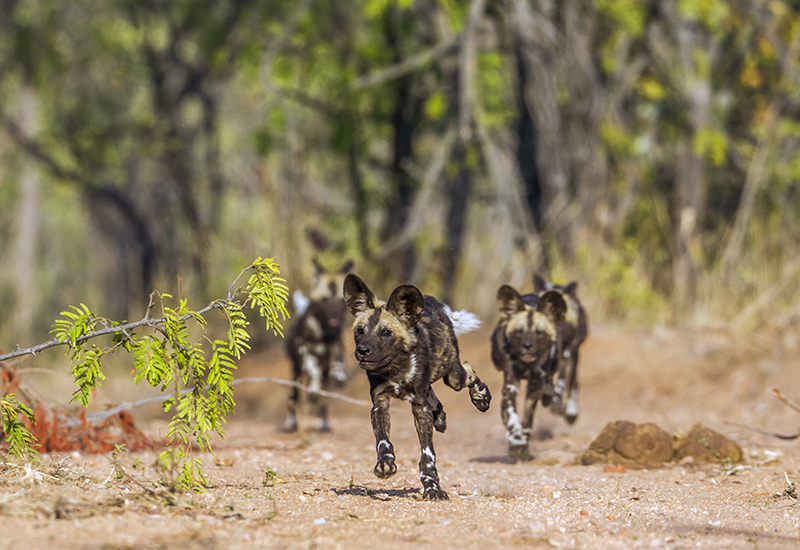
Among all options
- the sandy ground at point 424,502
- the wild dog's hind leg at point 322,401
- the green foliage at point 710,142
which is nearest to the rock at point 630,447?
the sandy ground at point 424,502

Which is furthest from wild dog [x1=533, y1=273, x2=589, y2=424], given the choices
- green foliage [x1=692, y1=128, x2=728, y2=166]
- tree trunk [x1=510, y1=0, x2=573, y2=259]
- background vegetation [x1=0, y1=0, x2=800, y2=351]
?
green foliage [x1=692, y1=128, x2=728, y2=166]

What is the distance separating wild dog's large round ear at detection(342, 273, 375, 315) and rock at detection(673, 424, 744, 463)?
313cm

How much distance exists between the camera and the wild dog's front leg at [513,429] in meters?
6.89

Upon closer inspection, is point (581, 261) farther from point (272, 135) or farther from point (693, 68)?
point (272, 135)

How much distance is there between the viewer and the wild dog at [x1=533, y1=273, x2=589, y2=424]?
7.54 metres

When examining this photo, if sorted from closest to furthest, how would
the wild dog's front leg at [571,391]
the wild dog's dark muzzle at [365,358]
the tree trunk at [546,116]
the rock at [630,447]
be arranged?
the wild dog's dark muzzle at [365,358]
the rock at [630,447]
the wild dog's front leg at [571,391]
the tree trunk at [546,116]

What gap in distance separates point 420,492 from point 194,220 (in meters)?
12.8

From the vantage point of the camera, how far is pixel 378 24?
1551 cm

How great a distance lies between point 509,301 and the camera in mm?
6977

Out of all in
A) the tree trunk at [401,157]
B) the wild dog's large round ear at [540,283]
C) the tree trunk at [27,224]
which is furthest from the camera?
the tree trunk at [27,224]

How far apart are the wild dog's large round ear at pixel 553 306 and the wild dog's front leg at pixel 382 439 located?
7.09ft

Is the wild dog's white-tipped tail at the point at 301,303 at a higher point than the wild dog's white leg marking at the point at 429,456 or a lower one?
higher

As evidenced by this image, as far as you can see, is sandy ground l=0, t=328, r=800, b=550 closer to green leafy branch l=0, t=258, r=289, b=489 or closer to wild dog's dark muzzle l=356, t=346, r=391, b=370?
green leafy branch l=0, t=258, r=289, b=489

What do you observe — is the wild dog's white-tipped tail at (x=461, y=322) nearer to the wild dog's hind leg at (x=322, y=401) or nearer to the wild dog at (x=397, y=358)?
the wild dog at (x=397, y=358)
